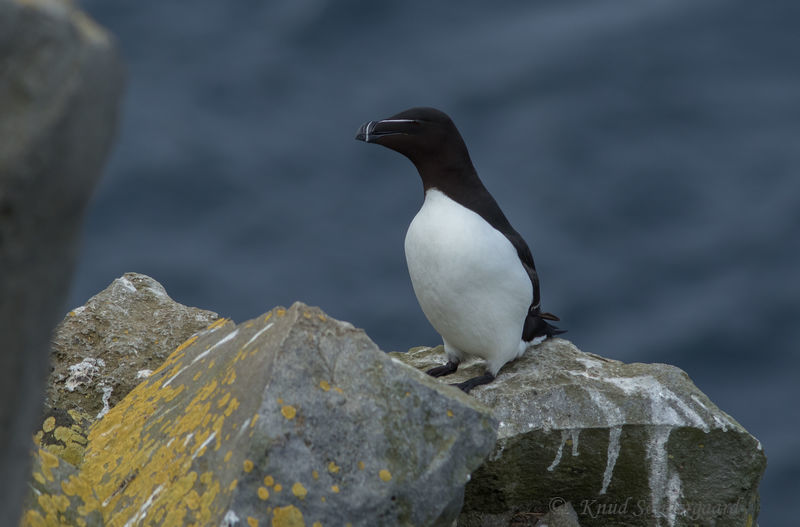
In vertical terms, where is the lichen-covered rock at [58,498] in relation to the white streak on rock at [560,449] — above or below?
below

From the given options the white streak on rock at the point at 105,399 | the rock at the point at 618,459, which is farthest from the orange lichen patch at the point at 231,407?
the rock at the point at 618,459

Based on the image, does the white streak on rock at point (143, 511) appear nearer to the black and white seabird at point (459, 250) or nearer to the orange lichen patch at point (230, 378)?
the orange lichen patch at point (230, 378)

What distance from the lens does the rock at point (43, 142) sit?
1979 millimetres

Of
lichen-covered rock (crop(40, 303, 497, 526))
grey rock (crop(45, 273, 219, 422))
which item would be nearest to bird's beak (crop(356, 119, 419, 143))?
grey rock (crop(45, 273, 219, 422))

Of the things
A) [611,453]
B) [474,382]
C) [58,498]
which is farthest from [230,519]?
[474,382]

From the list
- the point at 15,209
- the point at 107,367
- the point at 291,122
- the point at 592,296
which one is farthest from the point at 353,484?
the point at 291,122

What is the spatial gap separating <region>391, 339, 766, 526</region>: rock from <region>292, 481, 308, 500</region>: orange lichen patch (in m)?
1.90

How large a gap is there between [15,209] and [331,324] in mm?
2042

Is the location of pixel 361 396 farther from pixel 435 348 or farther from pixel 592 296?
pixel 592 296

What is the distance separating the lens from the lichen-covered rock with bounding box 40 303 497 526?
141 inches

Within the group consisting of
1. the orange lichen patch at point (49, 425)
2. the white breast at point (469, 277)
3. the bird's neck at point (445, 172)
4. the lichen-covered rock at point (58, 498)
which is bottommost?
the lichen-covered rock at point (58, 498)

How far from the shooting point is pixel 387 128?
6227 mm

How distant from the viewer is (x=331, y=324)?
Answer: 13.0 feet

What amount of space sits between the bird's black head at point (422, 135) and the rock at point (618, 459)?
1.44 meters
